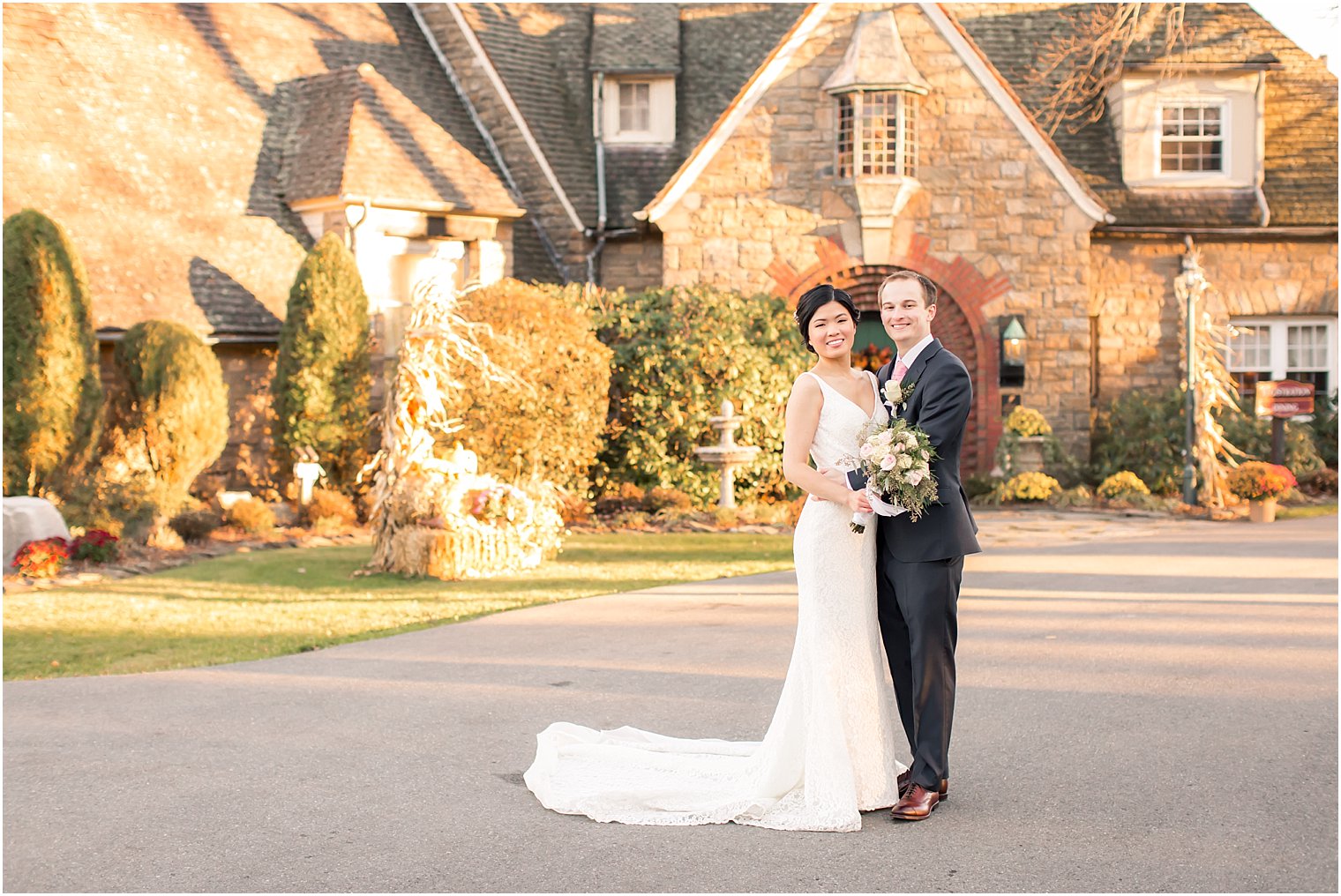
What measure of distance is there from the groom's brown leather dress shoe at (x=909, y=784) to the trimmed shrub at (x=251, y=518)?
1189 cm

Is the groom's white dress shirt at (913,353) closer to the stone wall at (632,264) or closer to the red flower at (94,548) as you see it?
the red flower at (94,548)

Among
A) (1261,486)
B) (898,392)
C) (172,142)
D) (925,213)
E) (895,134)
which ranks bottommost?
(1261,486)

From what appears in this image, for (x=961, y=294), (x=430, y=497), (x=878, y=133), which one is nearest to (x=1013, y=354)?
(x=961, y=294)

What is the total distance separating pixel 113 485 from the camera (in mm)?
15203

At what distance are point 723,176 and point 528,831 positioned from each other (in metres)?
15.9

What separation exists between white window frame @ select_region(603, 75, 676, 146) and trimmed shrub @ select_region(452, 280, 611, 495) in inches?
251

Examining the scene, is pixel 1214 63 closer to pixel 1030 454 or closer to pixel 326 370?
pixel 1030 454

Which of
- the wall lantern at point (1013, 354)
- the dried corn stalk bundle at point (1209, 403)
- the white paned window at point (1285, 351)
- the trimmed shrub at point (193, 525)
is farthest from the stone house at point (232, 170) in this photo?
the white paned window at point (1285, 351)

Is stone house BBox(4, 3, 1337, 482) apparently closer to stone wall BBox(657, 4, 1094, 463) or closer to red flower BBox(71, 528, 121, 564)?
stone wall BBox(657, 4, 1094, 463)

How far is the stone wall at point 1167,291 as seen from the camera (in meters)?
21.6

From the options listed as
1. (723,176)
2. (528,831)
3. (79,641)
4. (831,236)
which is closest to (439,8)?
(723,176)

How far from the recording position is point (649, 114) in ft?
75.5

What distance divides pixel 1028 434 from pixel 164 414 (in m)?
11.7

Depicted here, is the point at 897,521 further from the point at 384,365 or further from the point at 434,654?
the point at 384,365
